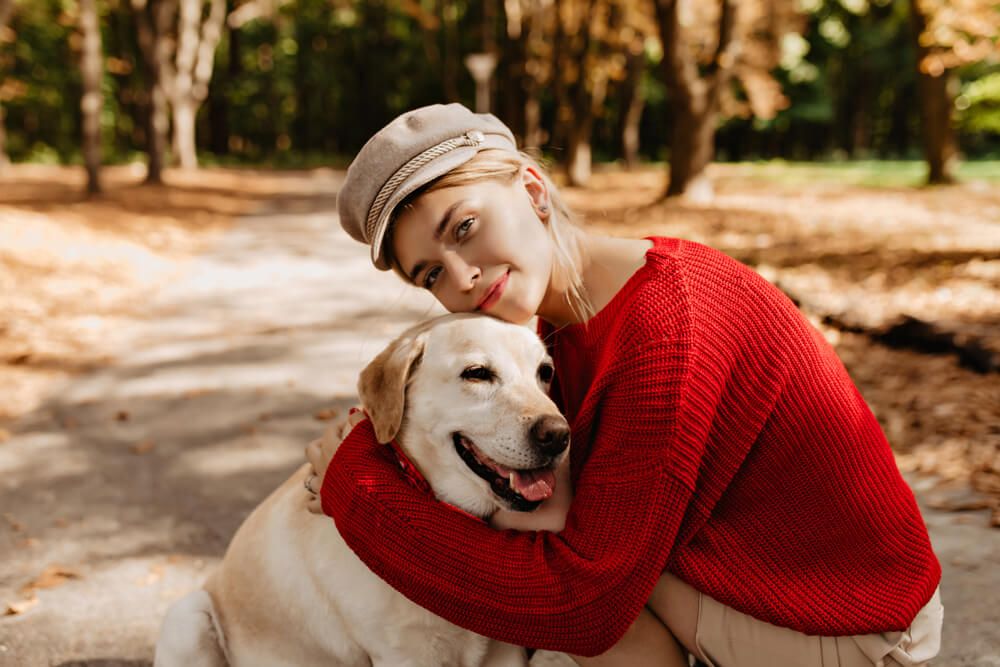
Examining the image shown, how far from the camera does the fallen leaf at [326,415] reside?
5.43 m

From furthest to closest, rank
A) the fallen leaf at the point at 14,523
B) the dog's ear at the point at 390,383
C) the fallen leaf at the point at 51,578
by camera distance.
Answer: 1. the fallen leaf at the point at 14,523
2. the fallen leaf at the point at 51,578
3. the dog's ear at the point at 390,383

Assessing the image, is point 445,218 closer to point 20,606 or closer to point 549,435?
point 549,435

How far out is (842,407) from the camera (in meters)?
1.99

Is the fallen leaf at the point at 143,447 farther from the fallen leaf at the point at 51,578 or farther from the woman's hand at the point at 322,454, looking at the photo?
the woman's hand at the point at 322,454

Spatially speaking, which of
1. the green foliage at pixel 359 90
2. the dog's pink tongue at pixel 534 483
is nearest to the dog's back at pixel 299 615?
the dog's pink tongue at pixel 534 483

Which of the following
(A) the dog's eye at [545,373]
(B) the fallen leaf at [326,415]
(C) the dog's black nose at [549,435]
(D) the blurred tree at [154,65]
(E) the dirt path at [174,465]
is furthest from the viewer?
(D) the blurred tree at [154,65]

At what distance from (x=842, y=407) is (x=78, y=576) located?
3.30 m

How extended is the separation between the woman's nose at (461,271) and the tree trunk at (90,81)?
14461 millimetres

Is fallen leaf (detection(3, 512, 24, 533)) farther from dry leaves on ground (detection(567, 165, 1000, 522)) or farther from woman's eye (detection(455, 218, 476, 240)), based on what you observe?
dry leaves on ground (detection(567, 165, 1000, 522))

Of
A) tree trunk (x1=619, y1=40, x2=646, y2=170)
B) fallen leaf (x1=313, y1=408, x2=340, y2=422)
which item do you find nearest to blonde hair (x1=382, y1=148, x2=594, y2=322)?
fallen leaf (x1=313, y1=408, x2=340, y2=422)

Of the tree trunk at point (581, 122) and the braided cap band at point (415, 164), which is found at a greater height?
the braided cap band at point (415, 164)

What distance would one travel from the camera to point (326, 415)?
544 centimetres

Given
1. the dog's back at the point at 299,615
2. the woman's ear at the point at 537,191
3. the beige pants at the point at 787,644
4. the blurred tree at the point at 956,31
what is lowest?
the dog's back at the point at 299,615

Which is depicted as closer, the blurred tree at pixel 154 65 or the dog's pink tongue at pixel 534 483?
the dog's pink tongue at pixel 534 483
